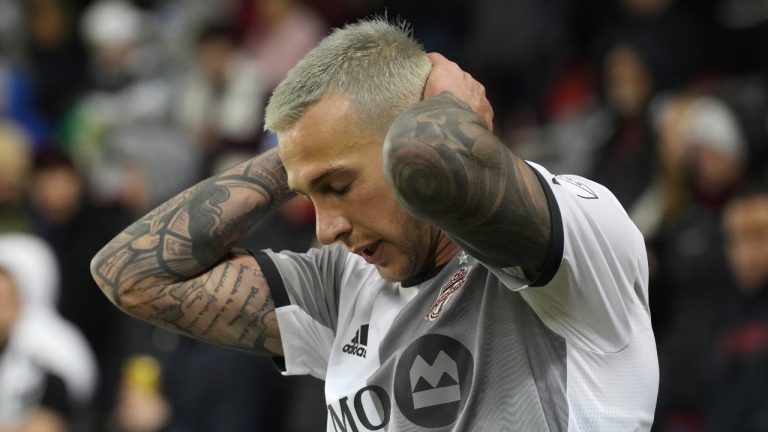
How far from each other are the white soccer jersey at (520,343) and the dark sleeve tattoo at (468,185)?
0.05 m

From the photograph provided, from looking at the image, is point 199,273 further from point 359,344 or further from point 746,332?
point 746,332

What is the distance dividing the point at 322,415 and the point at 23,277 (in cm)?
184

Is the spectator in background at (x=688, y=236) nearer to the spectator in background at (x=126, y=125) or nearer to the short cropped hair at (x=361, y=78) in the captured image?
the short cropped hair at (x=361, y=78)

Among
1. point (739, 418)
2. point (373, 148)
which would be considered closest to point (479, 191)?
point (373, 148)

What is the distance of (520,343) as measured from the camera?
2715 millimetres

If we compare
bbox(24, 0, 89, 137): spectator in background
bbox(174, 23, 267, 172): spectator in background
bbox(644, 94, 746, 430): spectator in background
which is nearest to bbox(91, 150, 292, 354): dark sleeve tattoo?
bbox(644, 94, 746, 430): spectator in background

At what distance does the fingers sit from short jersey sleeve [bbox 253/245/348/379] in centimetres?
70

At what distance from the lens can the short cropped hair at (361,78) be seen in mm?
2826

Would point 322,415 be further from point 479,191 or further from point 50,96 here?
point 50,96

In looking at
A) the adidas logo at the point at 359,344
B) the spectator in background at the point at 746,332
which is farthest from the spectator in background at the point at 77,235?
the adidas logo at the point at 359,344

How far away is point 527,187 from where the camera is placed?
7.96 ft

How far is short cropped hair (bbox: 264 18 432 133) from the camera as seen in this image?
9.27ft

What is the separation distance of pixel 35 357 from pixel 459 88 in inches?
168

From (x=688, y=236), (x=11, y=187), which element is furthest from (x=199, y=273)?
(x=11, y=187)
